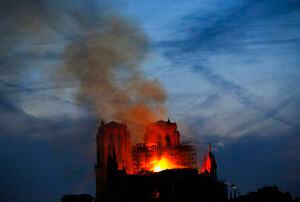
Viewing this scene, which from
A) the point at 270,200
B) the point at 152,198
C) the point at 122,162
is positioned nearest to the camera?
the point at 270,200

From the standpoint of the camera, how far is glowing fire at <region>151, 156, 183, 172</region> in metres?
128

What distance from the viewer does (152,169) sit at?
128 meters

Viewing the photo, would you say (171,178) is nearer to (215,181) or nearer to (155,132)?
(215,181)

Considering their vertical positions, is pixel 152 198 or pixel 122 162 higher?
pixel 122 162

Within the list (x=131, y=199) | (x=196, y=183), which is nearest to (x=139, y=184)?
(x=131, y=199)

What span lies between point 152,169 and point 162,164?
246cm

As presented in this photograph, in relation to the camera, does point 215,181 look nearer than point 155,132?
Yes

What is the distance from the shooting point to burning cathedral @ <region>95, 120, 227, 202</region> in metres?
113

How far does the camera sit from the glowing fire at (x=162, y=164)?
128m

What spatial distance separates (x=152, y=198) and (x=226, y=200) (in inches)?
570

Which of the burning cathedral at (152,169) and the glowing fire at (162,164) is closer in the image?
the burning cathedral at (152,169)

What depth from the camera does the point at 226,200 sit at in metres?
114

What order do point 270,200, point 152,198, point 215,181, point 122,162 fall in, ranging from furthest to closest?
point 122,162 < point 215,181 < point 152,198 < point 270,200

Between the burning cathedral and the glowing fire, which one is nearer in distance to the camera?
the burning cathedral
